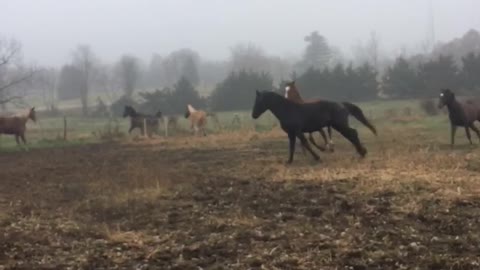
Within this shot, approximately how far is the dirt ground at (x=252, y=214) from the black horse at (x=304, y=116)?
58cm

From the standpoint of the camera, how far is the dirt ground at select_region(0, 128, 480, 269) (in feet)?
20.3

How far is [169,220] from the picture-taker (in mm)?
8094

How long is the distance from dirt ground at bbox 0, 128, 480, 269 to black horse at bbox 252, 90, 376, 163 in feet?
1.89

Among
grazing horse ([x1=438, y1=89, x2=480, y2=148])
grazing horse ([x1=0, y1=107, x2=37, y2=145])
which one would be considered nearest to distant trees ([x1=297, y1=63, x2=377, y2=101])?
grazing horse ([x1=0, y1=107, x2=37, y2=145])

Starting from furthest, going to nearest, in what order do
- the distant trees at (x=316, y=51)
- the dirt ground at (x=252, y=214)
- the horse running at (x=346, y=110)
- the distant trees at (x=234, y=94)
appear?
the distant trees at (x=316, y=51), the distant trees at (x=234, y=94), the horse running at (x=346, y=110), the dirt ground at (x=252, y=214)

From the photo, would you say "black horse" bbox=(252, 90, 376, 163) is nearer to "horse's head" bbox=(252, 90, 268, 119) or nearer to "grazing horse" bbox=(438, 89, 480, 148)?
"horse's head" bbox=(252, 90, 268, 119)

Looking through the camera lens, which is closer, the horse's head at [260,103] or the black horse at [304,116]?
the black horse at [304,116]

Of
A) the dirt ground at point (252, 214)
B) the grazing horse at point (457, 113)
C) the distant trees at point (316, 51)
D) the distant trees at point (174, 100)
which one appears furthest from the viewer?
the distant trees at point (316, 51)

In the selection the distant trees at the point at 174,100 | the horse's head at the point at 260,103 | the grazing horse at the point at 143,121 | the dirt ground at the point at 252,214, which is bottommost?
the dirt ground at the point at 252,214

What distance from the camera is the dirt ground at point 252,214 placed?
6176mm

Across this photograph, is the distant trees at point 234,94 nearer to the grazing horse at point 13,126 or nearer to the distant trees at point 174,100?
the distant trees at point 174,100

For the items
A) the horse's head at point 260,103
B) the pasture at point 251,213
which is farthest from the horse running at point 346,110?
the horse's head at point 260,103

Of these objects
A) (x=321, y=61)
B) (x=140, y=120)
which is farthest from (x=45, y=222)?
(x=321, y=61)

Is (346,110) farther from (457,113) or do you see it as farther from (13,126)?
(13,126)
